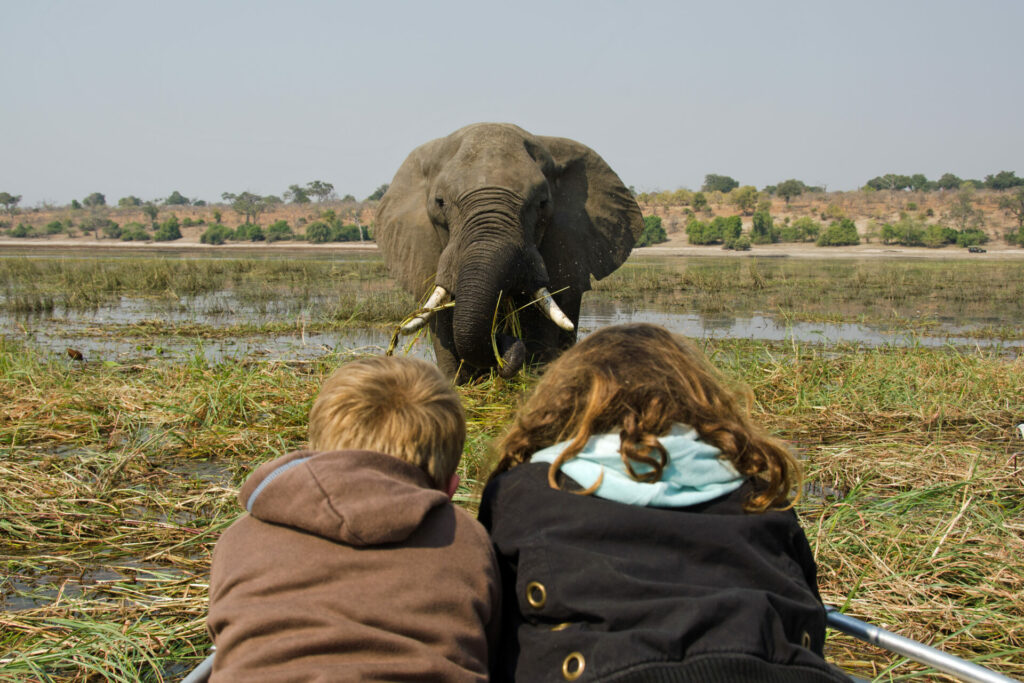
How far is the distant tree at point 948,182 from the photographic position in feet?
295

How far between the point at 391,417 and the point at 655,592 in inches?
28.2

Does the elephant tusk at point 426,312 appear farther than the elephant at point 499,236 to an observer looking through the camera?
Yes

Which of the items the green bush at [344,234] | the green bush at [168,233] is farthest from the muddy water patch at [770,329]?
the green bush at [168,233]

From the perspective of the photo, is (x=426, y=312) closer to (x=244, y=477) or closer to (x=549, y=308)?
(x=549, y=308)

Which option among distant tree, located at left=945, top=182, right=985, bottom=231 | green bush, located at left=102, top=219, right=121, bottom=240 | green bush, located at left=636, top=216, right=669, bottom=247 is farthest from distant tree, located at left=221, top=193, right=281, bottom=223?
distant tree, located at left=945, top=182, right=985, bottom=231

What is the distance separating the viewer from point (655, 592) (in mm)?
1604

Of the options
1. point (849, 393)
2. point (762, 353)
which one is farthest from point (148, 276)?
point (849, 393)

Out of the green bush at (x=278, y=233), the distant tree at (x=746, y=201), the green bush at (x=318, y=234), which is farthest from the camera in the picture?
the distant tree at (x=746, y=201)

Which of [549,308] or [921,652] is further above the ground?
[549,308]

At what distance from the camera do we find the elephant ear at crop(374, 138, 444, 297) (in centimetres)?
720

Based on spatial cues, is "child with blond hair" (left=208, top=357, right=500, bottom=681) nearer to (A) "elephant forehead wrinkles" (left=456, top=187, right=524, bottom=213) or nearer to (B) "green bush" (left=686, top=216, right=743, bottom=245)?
(A) "elephant forehead wrinkles" (left=456, top=187, right=524, bottom=213)

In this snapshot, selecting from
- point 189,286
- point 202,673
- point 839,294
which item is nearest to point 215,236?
point 189,286

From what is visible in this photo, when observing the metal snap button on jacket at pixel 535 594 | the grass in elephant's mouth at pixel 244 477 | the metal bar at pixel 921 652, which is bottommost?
the grass in elephant's mouth at pixel 244 477

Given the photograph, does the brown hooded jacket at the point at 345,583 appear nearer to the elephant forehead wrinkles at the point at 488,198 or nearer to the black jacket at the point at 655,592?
the black jacket at the point at 655,592
